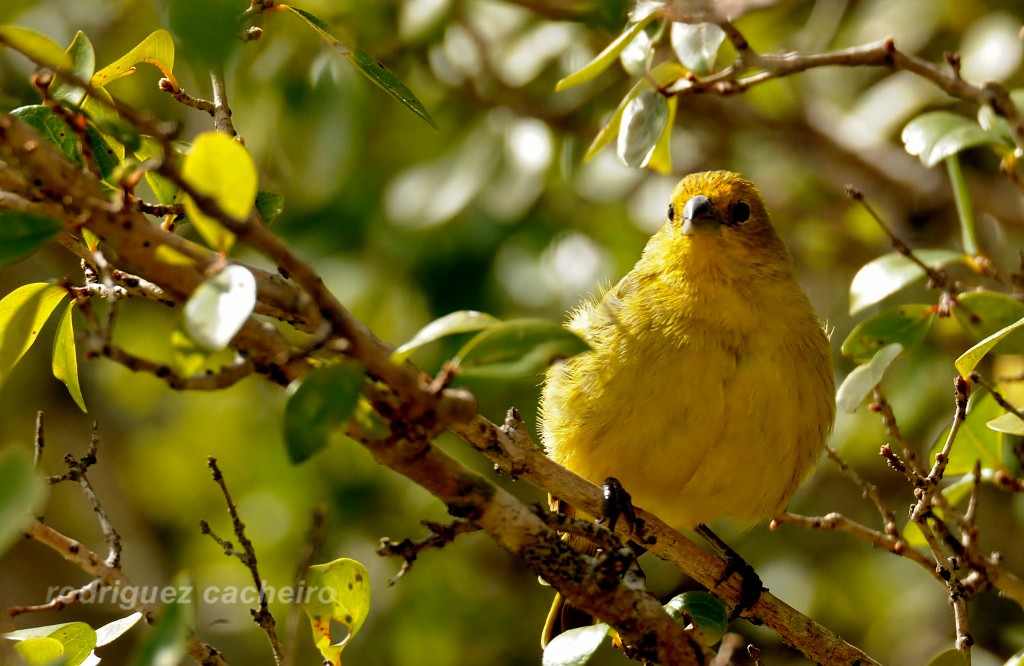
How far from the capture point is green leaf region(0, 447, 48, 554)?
184 centimetres

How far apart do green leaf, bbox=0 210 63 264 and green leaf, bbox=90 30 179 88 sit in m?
0.89

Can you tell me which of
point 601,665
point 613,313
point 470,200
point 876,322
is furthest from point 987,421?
point 601,665

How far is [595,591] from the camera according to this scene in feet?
9.51

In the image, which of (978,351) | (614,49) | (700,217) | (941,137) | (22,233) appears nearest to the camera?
(22,233)

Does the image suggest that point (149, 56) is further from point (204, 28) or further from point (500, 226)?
point (500, 226)

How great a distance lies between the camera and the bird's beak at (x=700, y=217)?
462cm

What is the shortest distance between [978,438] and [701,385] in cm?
91

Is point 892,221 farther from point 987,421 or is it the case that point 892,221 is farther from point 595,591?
point 595,591

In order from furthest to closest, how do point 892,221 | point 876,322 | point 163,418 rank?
point 163,418, point 892,221, point 876,322

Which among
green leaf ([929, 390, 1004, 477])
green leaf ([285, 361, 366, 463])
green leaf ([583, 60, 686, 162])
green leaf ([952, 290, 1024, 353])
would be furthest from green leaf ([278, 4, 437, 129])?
green leaf ([929, 390, 1004, 477])

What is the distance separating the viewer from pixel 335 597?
314 cm

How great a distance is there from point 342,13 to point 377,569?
10.7 ft

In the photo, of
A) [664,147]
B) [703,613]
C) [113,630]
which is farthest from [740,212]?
[113,630]

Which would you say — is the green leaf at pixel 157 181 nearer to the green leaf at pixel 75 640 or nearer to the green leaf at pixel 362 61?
the green leaf at pixel 362 61
